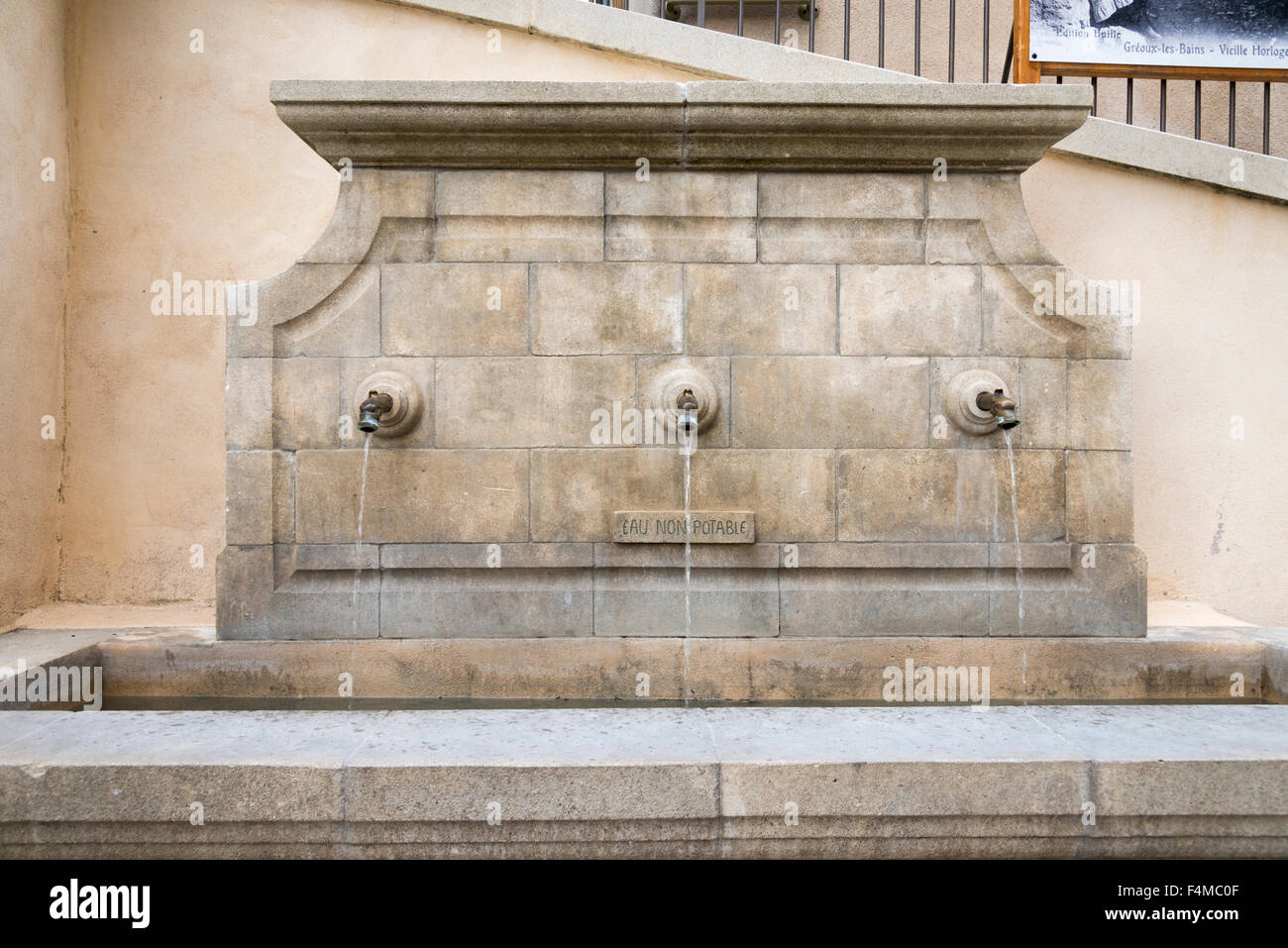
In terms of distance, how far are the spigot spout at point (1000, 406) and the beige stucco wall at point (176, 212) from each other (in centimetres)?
362

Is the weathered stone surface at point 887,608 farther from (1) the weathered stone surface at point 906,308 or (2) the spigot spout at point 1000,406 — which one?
(1) the weathered stone surface at point 906,308

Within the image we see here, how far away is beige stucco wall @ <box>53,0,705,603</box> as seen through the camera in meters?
6.27

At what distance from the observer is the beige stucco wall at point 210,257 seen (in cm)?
589

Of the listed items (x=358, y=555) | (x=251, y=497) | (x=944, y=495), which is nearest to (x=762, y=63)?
(x=944, y=495)

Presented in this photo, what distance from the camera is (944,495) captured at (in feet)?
15.1

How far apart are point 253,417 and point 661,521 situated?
7.95ft

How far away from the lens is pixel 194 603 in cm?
632

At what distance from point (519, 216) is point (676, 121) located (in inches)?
40.9

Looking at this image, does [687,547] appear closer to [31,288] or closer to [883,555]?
[883,555]

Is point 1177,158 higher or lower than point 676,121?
higher

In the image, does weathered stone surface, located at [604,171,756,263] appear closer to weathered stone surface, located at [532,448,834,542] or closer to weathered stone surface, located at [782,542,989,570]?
weathered stone surface, located at [532,448,834,542]

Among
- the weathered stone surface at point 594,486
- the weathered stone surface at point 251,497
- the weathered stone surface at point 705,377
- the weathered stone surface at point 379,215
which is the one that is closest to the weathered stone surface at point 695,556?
the weathered stone surface at point 594,486

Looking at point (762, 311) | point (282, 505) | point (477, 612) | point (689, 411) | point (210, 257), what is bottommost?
point (477, 612)

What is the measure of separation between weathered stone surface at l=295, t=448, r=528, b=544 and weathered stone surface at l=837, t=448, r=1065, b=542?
1.94 meters
